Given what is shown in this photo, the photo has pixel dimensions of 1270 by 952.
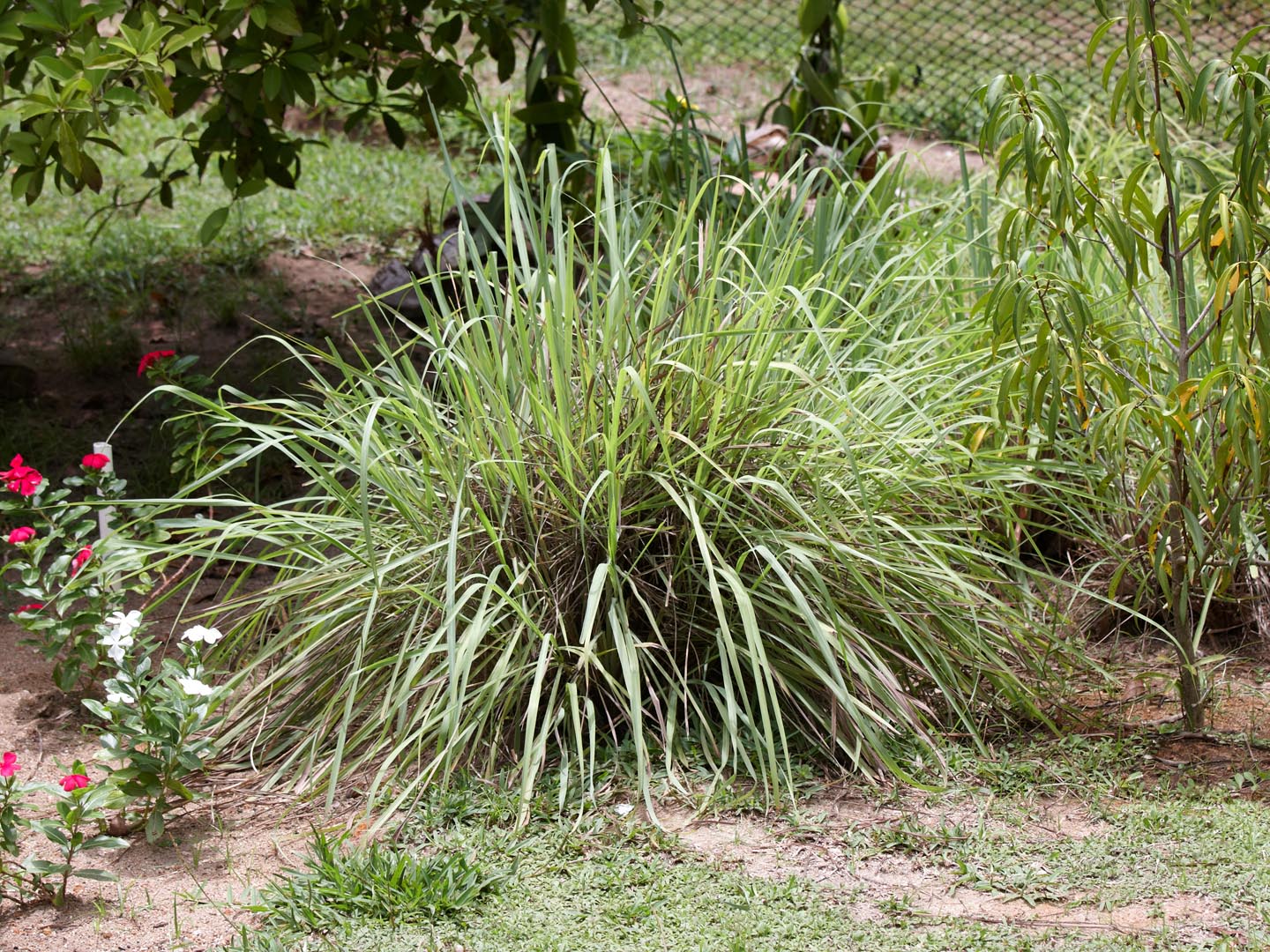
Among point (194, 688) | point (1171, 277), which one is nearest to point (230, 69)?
point (194, 688)

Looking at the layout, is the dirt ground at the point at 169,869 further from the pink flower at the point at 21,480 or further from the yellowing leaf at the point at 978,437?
the yellowing leaf at the point at 978,437

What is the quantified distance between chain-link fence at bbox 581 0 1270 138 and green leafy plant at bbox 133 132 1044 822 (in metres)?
5.72

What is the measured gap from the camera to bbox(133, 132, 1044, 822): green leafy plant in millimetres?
2721

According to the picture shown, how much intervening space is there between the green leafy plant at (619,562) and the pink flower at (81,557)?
18 cm

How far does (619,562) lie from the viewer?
292 centimetres

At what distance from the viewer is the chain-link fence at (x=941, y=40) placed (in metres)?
8.68

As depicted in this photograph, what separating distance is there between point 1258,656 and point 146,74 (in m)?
3.07

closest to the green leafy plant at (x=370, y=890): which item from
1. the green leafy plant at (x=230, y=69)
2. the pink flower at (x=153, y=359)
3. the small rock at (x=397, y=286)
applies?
the pink flower at (x=153, y=359)

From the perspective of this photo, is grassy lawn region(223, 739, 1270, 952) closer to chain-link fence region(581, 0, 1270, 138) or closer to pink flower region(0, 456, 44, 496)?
pink flower region(0, 456, 44, 496)

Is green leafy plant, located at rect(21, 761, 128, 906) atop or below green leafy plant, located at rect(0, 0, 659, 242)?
below

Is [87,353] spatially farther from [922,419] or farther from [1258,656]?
[1258,656]

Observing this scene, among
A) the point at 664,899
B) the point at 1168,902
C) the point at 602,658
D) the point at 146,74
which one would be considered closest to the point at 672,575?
the point at 602,658

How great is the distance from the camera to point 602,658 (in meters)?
2.86

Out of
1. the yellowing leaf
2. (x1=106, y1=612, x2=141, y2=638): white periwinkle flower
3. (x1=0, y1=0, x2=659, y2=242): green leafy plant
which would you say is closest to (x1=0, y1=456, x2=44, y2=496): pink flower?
(x1=106, y1=612, x2=141, y2=638): white periwinkle flower
